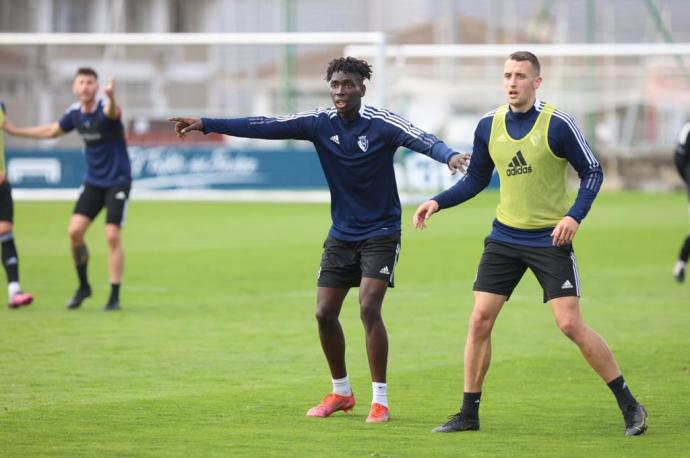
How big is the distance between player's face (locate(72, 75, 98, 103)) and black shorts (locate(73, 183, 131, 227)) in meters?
0.94

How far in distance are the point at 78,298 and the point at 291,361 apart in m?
4.12

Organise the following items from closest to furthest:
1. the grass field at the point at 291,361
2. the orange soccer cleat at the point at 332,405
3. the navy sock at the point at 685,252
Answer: the grass field at the point at 291,361 < the orange soccer cleat at the point at 332,405 < the navy sock at the point at 685,252

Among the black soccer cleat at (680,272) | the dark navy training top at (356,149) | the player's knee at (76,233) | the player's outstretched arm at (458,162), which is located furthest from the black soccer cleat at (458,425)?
the black soccer cleat at (680,272)

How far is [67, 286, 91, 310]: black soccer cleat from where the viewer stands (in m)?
14.2

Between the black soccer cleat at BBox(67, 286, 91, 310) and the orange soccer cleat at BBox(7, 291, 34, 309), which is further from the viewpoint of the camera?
the black soccer cleat at BBox(67, 286, 91, 310)

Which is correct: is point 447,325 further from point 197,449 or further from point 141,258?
point 141,258

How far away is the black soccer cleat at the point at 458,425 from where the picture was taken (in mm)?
8008

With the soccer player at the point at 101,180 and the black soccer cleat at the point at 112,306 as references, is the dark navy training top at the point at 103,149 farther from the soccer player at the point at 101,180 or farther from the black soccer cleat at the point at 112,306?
the black soccer cleat at the point at 112,306

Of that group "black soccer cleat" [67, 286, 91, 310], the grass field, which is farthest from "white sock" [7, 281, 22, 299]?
"black soccer cleat" [67, 286, 91, 310]

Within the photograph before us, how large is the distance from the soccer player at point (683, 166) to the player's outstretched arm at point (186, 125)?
9.60 m

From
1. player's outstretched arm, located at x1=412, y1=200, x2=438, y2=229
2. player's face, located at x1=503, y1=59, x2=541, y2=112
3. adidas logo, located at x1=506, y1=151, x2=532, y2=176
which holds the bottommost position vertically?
player's outstretched arm, located at x1=412, y1=200, x2=438, y2=229

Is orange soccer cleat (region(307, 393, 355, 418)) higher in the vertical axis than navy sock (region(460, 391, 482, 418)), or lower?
lower

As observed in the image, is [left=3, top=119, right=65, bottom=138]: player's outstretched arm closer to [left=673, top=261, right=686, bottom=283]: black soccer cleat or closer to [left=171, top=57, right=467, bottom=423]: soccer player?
[left=171, top=57, right=467, bottom=423]: soccer player

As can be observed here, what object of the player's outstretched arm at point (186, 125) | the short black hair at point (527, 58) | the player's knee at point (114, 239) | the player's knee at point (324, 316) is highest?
the short black hair at point (527, 58)
